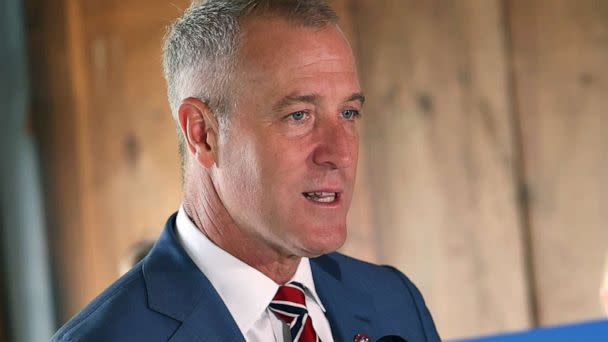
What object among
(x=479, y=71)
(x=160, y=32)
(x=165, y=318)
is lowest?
(x=165, y=318)

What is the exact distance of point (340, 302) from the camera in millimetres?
1737

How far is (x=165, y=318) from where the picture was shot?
154 centimetres

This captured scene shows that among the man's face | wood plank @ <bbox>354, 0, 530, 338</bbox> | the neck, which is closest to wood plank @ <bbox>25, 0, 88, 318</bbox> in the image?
wood plank @ <bbox>354, 0, 530, 338</bbox>

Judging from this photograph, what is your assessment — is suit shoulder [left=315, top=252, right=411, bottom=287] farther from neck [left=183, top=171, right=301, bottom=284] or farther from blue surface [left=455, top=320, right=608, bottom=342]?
blue surface [left=455, top=320, right=608, bottom=342]

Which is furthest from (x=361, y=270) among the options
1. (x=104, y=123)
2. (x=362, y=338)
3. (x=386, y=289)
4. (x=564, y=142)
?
(x=104, y=123)

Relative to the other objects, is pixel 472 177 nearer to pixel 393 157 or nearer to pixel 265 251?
pixel 393 157

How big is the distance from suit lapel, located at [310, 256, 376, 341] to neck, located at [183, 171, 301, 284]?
0.39 ft

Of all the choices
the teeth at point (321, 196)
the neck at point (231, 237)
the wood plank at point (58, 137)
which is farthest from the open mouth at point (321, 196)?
the wood plank at point (58, 137)

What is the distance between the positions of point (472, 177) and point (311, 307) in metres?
1.76

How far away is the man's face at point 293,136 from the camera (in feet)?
5.00

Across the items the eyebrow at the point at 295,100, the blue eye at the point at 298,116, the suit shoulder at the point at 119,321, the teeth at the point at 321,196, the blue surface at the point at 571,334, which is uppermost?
the eyebrow at the point at 295,100

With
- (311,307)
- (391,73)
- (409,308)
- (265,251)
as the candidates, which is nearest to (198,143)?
(265,251)

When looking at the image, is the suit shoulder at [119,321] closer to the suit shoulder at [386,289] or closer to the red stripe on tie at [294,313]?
the red stripe on tie at [294,313]

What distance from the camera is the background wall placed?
3262mm
